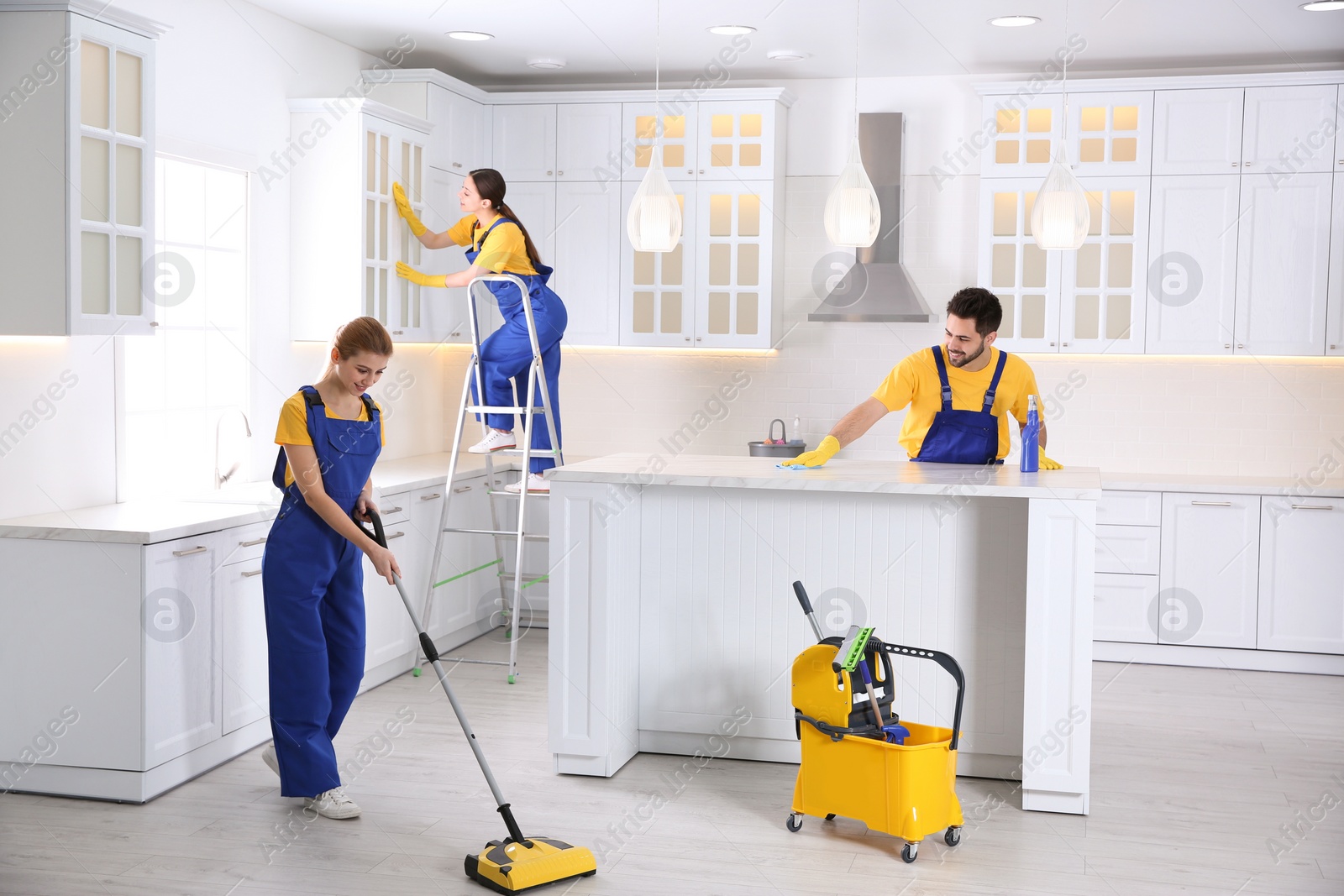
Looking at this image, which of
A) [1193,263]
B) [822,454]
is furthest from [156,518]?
[1193,263]

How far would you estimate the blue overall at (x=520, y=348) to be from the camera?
5.30 m

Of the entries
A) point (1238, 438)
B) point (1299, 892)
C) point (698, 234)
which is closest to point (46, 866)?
point (1299, 892)

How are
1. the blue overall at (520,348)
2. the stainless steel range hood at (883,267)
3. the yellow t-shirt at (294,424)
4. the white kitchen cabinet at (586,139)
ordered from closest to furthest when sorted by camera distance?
the yellow t-shirt at (294,424), the blue overall at (520,348), the stainless steel range hood at (883,267), the white kitchen cabinet at (586,139)

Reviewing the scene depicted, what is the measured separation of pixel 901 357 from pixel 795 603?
104 inches

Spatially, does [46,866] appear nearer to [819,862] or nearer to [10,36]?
[819,862]

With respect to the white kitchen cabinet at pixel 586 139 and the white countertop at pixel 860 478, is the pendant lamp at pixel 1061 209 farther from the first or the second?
the white kitchen cabinet at pixel 586 139

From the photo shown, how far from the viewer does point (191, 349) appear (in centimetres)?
475

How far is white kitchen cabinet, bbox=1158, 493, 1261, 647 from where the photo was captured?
18.0 ft

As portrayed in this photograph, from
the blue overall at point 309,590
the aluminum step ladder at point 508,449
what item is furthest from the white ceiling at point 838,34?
the blue overall at point 309,590

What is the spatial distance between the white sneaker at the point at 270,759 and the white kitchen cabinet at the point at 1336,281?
4.90 metres

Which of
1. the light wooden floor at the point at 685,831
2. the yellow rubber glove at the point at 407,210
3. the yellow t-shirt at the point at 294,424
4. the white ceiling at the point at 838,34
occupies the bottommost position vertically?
the light wooden floor at the point at 685,831

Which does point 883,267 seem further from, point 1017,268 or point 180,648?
point 180,648

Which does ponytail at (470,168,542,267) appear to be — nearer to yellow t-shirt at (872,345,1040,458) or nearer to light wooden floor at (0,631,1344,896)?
yellow t-shirt at (872,345,1040,458)

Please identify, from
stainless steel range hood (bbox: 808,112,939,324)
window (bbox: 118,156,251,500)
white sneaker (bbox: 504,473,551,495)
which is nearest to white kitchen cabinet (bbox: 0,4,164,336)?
window (bbox: 118,156,251,500)
